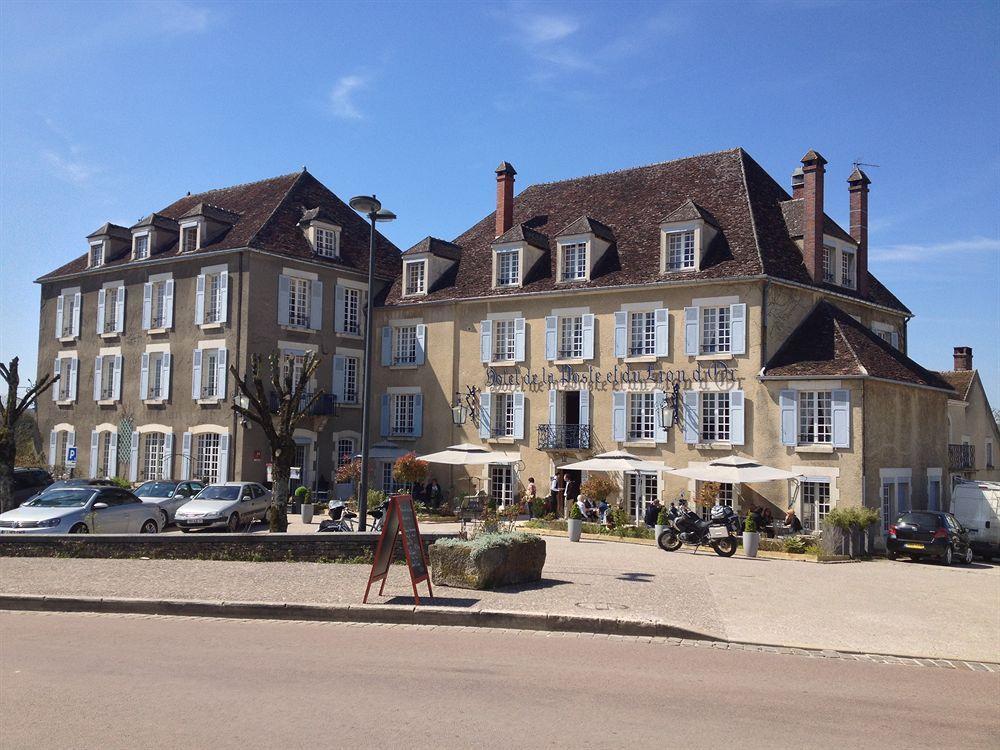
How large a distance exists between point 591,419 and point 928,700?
21.1 meters

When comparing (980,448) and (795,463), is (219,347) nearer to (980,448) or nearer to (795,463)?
(795,463)

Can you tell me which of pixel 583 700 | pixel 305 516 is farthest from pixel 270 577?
pixel 305 516

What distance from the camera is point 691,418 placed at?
2728 cm

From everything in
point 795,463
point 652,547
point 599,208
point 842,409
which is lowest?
point 652,547

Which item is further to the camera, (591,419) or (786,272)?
(591,419)

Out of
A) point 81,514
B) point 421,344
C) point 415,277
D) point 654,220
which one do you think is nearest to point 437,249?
point 415,277

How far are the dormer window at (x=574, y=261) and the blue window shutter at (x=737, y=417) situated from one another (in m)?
6.86

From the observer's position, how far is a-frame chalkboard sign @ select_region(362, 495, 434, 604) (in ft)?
38.7

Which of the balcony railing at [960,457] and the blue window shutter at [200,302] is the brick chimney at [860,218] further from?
the blue window shutter at [200,302]

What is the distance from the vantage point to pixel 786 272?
2712 cm

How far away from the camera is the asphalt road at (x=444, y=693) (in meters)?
6.68

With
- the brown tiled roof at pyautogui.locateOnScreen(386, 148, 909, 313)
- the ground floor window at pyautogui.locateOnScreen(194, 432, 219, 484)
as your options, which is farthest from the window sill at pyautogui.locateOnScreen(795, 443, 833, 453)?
the ground floor window at pyautogui.locateOnScreen(194, 432, 219, 484)

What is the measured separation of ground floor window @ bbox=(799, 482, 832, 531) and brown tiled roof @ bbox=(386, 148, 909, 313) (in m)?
6.37

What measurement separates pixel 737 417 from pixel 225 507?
14.7 metres
